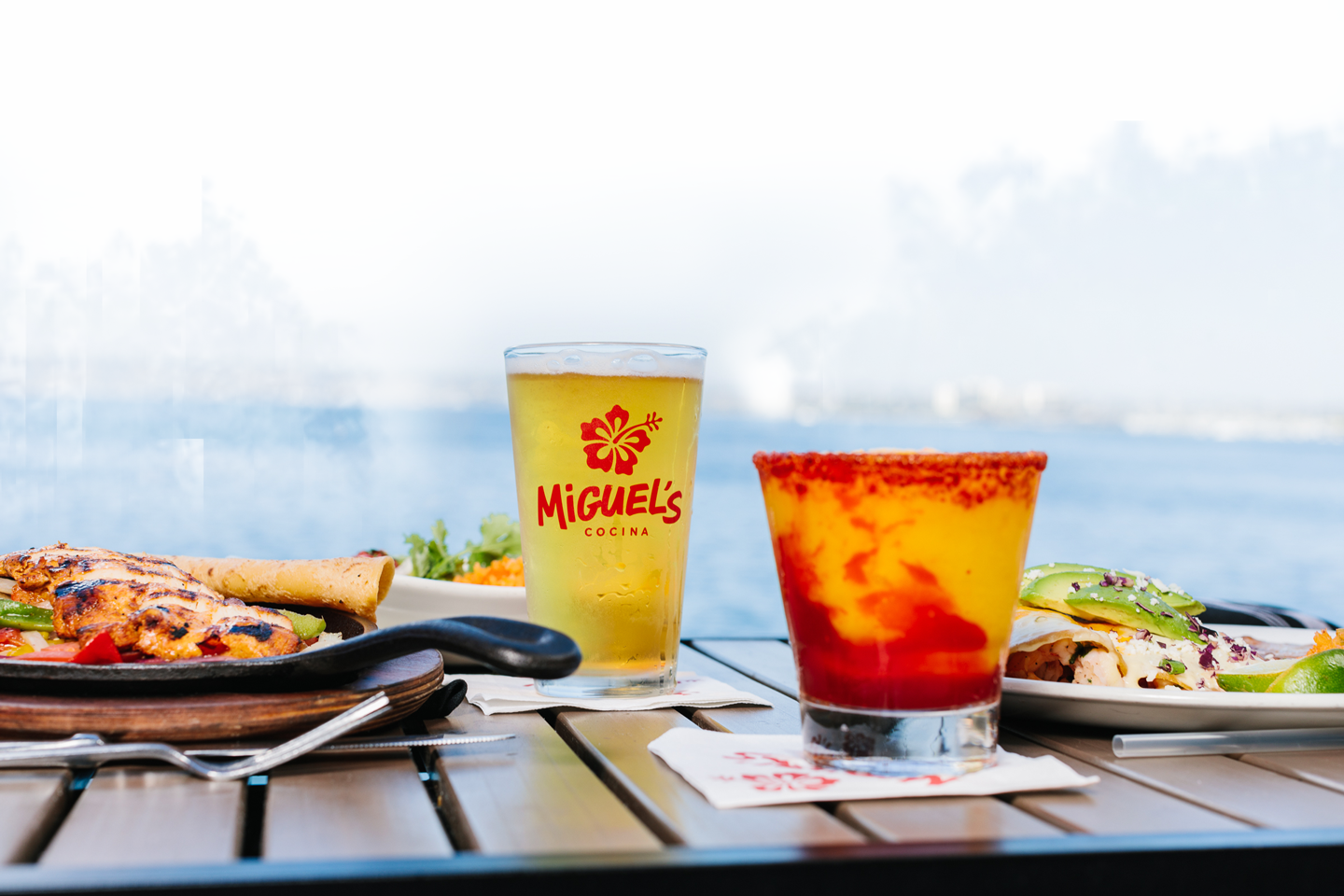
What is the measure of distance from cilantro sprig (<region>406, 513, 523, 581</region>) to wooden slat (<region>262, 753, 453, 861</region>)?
55.4 inches

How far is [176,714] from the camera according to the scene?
0.99 m

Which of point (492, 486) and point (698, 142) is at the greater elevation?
point (698, 142)

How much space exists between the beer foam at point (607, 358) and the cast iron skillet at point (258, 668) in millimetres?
472

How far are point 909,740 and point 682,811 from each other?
217 mm

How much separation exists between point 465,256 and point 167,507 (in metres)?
31.9

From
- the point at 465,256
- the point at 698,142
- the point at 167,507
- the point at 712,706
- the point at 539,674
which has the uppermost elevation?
the point at 698,142

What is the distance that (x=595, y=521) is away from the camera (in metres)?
1.34

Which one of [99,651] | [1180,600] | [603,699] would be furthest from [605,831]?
[1180,600]

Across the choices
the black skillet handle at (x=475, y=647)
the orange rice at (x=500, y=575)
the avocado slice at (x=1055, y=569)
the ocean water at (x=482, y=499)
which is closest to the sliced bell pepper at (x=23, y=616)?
the black skillet handle at (x=475, y=647)

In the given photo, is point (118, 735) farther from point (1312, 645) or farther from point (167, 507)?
point (167, 507)

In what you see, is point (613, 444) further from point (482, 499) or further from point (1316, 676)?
point (482, 499)

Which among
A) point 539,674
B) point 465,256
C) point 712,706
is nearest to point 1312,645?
point 712,706

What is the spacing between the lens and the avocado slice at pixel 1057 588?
57.8 inches

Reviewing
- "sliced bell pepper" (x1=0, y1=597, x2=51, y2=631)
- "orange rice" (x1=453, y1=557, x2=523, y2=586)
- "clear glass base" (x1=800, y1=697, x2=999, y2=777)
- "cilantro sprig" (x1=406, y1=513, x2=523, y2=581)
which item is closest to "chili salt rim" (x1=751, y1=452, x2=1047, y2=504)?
"clear glass base" (x1=800, y1=697, x2=999, y2=777)
